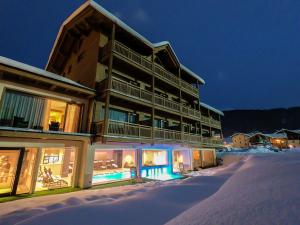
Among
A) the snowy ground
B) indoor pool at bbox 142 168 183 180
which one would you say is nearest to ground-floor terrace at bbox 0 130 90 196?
the snowy ground

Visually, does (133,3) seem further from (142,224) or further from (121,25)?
(142,224)

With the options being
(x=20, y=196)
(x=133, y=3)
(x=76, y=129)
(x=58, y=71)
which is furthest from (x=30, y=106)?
(x=133, y=3)

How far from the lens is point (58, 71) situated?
25031mm

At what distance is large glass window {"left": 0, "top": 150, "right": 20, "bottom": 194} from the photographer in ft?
33.0

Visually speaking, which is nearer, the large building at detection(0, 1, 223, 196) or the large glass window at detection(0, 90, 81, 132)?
the large glass window at detection(0, 90, 81, 132)

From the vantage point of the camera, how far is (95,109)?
14.4m

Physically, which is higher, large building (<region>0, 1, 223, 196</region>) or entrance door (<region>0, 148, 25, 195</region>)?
large building (<region>0, 1, 223, 196</region>)

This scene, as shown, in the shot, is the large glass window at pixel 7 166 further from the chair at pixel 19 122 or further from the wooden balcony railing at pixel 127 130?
the wooden balcony railing at pixel 127 130

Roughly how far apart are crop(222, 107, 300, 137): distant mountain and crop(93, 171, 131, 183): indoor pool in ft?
520

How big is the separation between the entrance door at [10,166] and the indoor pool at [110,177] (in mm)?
5330

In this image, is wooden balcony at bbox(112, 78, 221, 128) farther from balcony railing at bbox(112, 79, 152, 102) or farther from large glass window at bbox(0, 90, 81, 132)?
large glass window at bbox(0, 90, 81, 132)

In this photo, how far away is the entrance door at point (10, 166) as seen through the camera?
991 cm

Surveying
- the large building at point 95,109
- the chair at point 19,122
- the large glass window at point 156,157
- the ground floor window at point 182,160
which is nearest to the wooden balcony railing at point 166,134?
the large building at point 95,109

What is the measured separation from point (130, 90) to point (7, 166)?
10040 mm
